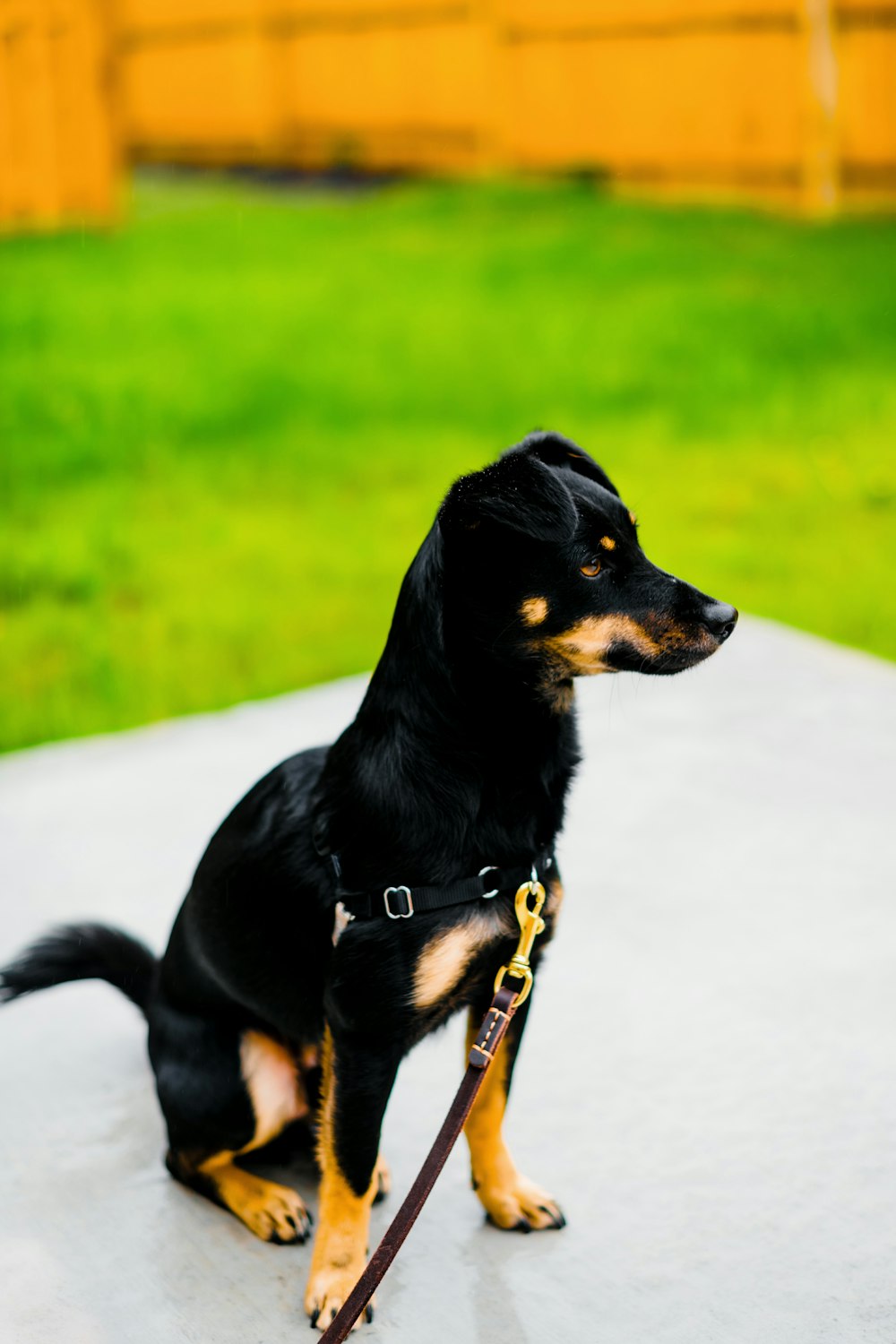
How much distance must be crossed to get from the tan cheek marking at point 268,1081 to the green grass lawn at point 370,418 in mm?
2484

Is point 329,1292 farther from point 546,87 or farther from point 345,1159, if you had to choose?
point 546,87

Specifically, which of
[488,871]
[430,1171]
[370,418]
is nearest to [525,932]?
[488,871]

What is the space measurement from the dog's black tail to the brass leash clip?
819 mm

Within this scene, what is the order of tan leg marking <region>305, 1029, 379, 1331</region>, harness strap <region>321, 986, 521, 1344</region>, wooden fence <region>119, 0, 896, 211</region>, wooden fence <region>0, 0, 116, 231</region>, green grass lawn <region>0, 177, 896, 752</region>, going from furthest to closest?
wooden fence <region>0, 0, 116, 231</region> < wooden fence <region>119, 0, 896, 211</region> < green grass lawn <region>0, 177, 896, 752</region> < tan leg marking <region>305, 1029, 379, 1331</region> < harness strap <region>321, 986, 521, 1344</region>

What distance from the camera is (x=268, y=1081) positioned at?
2379 millimetres

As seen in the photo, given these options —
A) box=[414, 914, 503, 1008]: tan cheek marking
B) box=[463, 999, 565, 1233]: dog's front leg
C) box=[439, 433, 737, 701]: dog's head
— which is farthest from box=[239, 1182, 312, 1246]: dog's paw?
box=[439, 433, 737, 701]: dog's head

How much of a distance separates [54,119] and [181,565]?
276 inches

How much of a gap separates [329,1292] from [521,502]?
1.22 m

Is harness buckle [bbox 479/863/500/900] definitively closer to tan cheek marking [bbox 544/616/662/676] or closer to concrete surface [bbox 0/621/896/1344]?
tan cheek marking [bbox 544/616/662/676]

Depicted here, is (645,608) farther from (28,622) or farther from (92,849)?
(28,622)

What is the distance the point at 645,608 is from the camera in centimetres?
→ 212

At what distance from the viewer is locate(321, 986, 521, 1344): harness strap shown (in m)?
1.91

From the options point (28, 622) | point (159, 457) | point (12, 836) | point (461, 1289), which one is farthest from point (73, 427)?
point (461, 1289)


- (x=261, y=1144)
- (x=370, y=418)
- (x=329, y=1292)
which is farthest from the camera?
(x=370, y=418)
